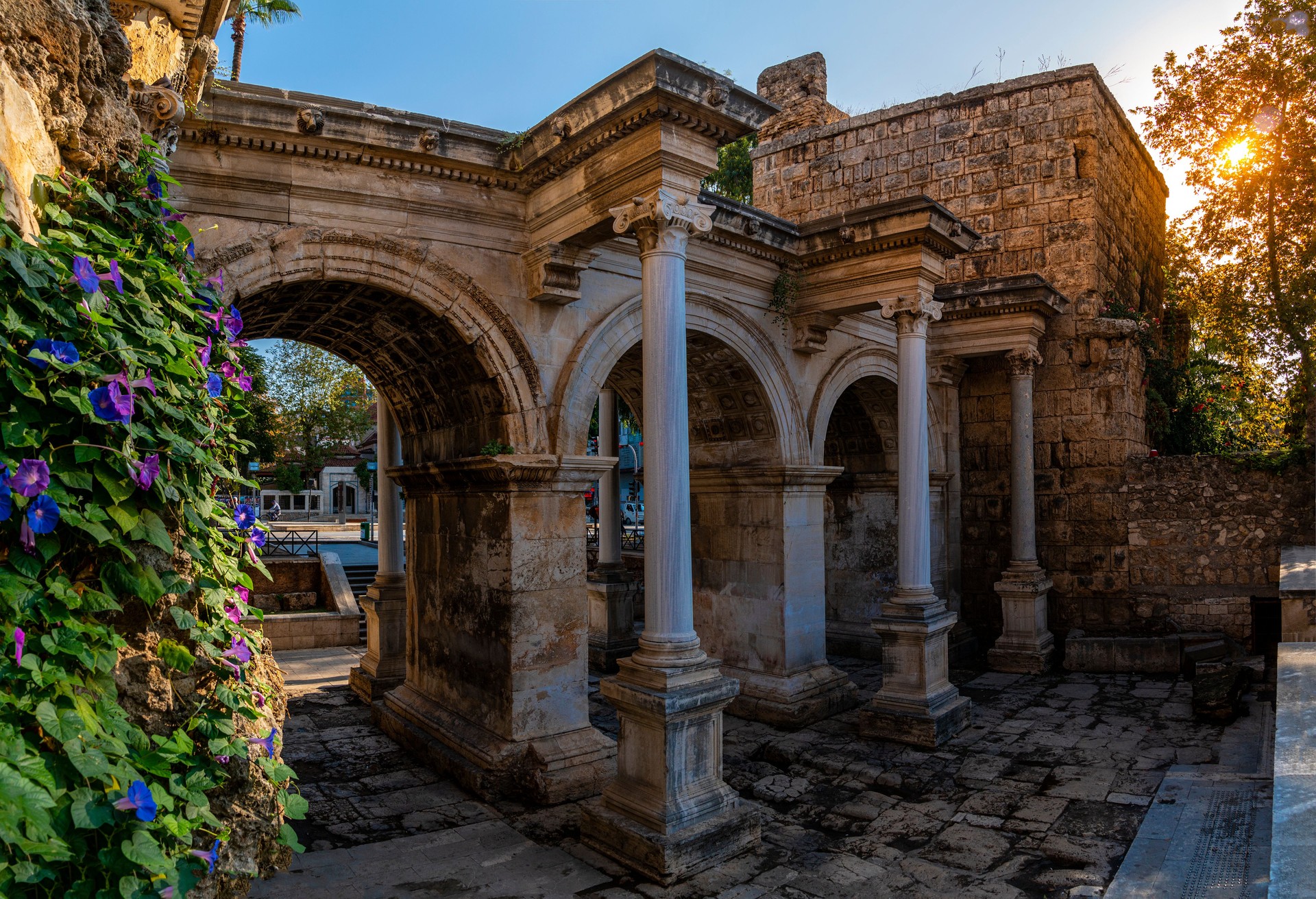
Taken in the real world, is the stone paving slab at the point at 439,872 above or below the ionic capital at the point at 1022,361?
below

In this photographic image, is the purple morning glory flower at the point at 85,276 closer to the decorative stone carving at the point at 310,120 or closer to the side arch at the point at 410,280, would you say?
the side arch at the point at 410,280

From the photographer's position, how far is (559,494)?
22.3ft

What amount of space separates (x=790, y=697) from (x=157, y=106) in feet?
24.2

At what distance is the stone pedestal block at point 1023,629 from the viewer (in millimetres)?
10914

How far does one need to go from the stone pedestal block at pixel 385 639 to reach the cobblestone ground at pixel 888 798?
40cm

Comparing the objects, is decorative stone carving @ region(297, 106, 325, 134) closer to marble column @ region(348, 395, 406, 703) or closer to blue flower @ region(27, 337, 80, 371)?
marble column @ region(348, 395, 406, 703)

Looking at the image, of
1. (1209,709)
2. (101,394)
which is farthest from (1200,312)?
(101,394)

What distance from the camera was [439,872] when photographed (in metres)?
5.23

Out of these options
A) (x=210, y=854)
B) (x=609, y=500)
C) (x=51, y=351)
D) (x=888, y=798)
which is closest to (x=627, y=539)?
(x=609, y=500)

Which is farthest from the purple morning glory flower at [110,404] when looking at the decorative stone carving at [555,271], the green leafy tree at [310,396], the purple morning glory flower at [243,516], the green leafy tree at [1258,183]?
the green leafy tree at [310,396]

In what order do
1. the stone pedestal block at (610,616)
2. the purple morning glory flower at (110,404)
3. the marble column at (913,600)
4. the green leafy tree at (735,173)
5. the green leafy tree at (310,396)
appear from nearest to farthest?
the purple morning glory flower at (110,404) < the marble column at (913,600) < the stone pedestal block at (610,616) < the green leafy tree at (735,173) < the green leafy tree at (310,396)

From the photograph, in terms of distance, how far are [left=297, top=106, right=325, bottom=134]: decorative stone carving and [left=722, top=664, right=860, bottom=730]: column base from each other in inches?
257

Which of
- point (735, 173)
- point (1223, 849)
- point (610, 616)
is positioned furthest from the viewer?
point (735, 173)

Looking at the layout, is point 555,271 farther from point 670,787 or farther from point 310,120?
point 670,787
